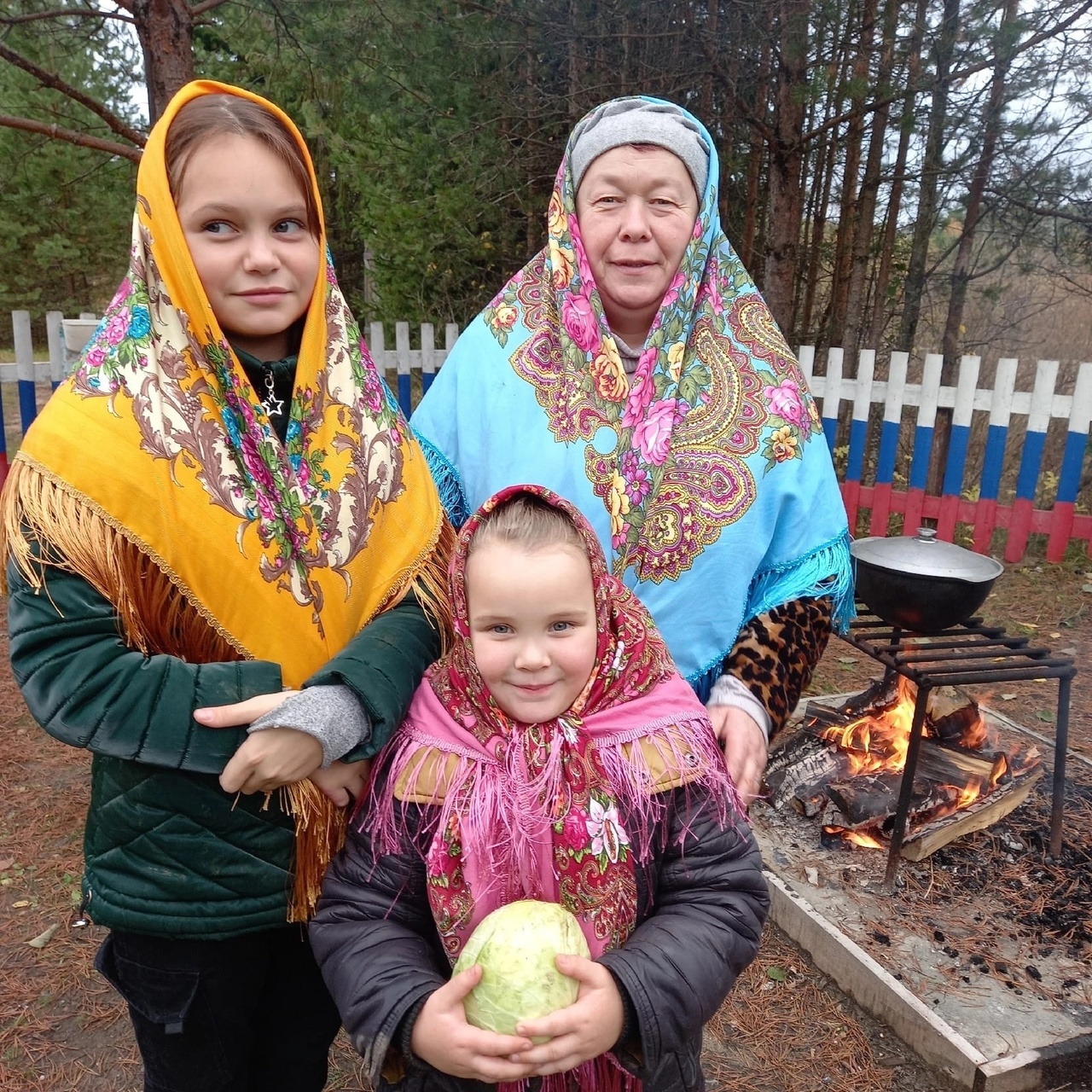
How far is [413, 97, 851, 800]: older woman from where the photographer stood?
5.85 ft

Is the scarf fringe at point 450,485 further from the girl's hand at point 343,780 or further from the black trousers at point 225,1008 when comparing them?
the black trousers at point 225,1008

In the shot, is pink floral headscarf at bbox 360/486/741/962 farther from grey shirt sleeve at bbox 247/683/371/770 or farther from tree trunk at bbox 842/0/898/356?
tree trunk at bbox 842/0/898/356

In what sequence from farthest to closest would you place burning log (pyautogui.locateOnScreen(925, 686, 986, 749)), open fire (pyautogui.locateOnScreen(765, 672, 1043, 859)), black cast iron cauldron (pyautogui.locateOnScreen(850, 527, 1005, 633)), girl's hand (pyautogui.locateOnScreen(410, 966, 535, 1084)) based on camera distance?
burning log (pyautogui.locateOnScreen(925, 686, 986, 749))
open fire (pyautogui.locateOnScreen(765, 672, 1043, 859))
black cast iron cauldron (pyautogui.locateOnScreen(850, 527, 1005, 633))
girl's hand (pyautogui.locateOnScreen(410, 966, 535, 1084))

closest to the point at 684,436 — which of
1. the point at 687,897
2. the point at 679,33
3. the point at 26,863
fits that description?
the point at 687,897

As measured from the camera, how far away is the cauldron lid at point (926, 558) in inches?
124

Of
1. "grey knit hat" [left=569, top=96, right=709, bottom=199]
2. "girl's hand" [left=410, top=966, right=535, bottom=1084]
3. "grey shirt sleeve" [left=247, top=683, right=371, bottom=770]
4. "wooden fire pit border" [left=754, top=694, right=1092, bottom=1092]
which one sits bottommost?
"wooden fire pit border" [left=754, top=694, right=1092, bottom=1092]

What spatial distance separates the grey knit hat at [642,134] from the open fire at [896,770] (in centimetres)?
221

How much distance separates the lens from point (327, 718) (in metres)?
1.26

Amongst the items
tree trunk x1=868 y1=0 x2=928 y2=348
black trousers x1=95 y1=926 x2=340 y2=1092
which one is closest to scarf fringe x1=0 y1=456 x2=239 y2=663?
black trousers x1=95 y1=926 x2=340 y2=1092

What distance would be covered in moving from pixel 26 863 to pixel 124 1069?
128 centimetres

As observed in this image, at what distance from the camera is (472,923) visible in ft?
4.38

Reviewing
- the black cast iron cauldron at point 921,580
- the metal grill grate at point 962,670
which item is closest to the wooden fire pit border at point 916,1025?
the metal grill grate at point 962,670

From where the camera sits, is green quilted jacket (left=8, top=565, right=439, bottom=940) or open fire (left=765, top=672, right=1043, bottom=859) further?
open fire (left=765, top=672, right=1043, bottom=859)

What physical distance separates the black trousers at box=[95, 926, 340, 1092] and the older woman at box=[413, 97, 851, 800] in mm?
981
